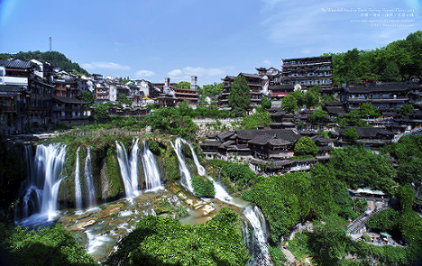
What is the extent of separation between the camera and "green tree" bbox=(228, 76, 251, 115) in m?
47.2

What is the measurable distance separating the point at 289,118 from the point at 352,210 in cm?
2096

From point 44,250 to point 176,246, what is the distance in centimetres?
577

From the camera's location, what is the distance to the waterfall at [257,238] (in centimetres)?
1809

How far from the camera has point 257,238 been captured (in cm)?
1931

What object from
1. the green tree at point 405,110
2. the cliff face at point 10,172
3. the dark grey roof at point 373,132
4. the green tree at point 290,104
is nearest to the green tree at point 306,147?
the dark grey roof at point 373,132

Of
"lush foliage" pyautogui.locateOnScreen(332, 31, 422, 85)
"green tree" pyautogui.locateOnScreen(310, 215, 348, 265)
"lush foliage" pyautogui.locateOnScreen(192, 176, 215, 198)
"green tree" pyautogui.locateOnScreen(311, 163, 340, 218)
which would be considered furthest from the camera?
"lush foliage" pyautogui.locateOnScreen(332, 31, 422, 85)

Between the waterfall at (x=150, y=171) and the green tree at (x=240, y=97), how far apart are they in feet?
83.4

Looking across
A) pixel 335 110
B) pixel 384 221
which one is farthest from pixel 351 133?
pixel 384 221

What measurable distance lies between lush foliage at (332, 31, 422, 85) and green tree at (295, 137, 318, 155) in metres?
28.6

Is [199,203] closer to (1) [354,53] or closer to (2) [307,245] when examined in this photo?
(2) [307,245]

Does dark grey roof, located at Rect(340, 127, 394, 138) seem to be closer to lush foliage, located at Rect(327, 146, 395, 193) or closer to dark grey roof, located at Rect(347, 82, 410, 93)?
lush foliage, located at Rect(327, 146, 395, 193)

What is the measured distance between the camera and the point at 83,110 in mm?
43031

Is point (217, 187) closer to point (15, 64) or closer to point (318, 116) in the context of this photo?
point (318, 116)

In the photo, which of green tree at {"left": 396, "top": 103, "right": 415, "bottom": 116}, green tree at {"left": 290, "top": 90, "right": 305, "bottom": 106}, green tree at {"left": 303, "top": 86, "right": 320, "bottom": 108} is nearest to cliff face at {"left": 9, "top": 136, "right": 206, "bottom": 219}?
green tree at {"left": 290, "top": 90, "right": 305, "bottom": 106}
